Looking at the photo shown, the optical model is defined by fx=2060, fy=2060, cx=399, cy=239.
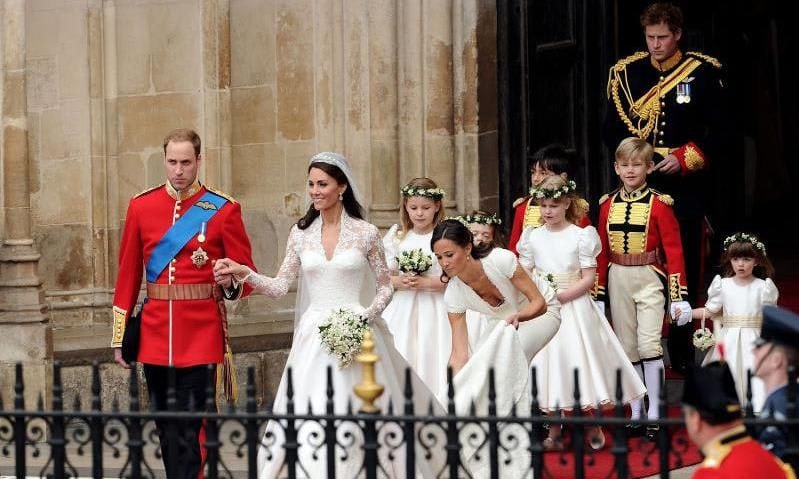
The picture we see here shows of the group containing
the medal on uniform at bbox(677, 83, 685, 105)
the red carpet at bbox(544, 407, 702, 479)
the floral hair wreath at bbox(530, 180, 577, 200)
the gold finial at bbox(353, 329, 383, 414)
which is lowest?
the red carpet at bbox(544, 407, 702, 479)

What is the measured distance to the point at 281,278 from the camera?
10.3 m

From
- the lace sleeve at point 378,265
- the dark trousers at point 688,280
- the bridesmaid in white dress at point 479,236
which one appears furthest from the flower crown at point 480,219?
the dark trousers at point 688,280

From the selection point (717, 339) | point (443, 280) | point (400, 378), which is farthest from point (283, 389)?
point (717, 339)

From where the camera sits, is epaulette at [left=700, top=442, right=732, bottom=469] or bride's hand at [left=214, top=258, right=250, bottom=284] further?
bride's hand at [left=214, top=258, right=250, bottom=284]

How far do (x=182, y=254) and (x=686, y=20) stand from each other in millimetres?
7266

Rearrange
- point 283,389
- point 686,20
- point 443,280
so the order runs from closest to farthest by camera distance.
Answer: point 283,389 → point 443,280 → point 686,20

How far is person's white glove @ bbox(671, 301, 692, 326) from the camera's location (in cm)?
1130

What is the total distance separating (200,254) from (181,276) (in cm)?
15

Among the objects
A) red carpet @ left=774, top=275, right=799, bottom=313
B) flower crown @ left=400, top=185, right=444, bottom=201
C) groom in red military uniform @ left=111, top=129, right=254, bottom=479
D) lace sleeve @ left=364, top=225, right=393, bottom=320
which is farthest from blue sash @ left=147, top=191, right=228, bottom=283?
red carpet @ left=774, top=275, right=799, bottom=313

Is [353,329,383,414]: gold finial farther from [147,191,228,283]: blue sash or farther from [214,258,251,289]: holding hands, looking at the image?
[147,191,228,283]: blue sash

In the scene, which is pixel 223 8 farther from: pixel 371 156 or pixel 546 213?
pixel 546 213

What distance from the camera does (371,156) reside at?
13.7 meters

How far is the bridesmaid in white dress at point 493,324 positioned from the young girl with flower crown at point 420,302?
91 cm

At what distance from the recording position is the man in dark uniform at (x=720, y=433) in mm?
6441
